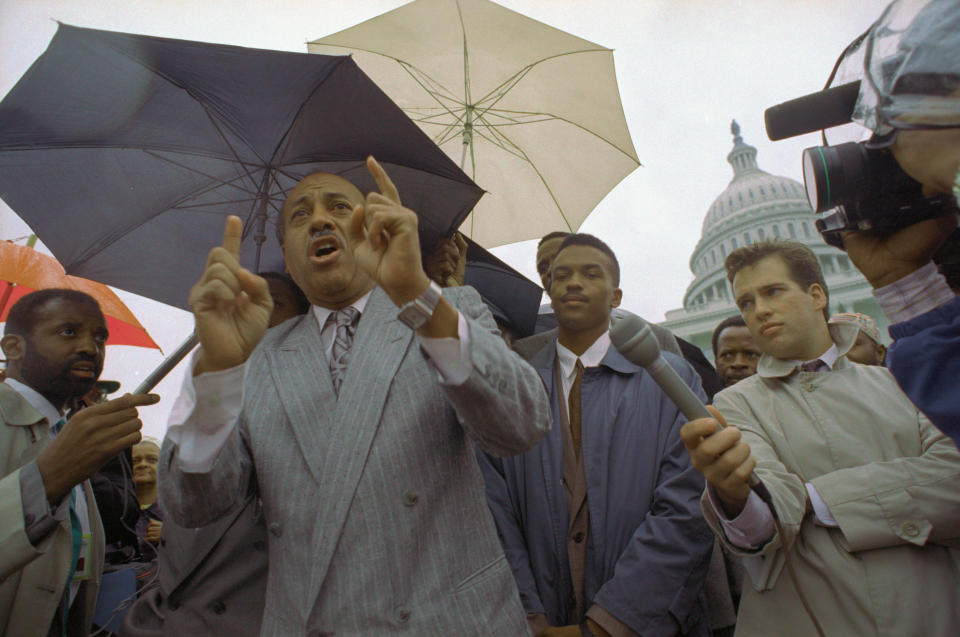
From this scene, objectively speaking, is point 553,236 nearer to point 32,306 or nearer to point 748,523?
point 748,523

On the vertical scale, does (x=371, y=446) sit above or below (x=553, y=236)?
below

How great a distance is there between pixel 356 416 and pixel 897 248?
1294 mm

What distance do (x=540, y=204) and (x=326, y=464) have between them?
301 cm

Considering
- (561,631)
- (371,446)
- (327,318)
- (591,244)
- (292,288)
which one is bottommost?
(561,631)

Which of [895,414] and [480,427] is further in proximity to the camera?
[895,414]

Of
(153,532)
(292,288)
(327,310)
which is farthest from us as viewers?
(153,532)

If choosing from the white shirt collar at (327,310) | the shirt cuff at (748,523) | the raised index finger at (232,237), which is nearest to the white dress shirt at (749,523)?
the shirt cuff at (748,523)

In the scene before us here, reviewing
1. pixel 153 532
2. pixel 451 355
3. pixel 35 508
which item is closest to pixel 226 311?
pixel 451 355

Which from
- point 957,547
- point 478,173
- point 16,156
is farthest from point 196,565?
point 478,173

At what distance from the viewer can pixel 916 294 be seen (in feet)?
4.06

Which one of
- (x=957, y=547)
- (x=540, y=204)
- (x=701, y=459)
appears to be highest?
(x=540, y=204)

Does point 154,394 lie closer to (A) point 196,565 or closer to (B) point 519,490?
(A) point 196,565

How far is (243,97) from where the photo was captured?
2.52 metres

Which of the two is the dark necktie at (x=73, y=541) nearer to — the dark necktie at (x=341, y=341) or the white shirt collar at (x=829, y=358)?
the dark necktie at (x=341, y=341)
